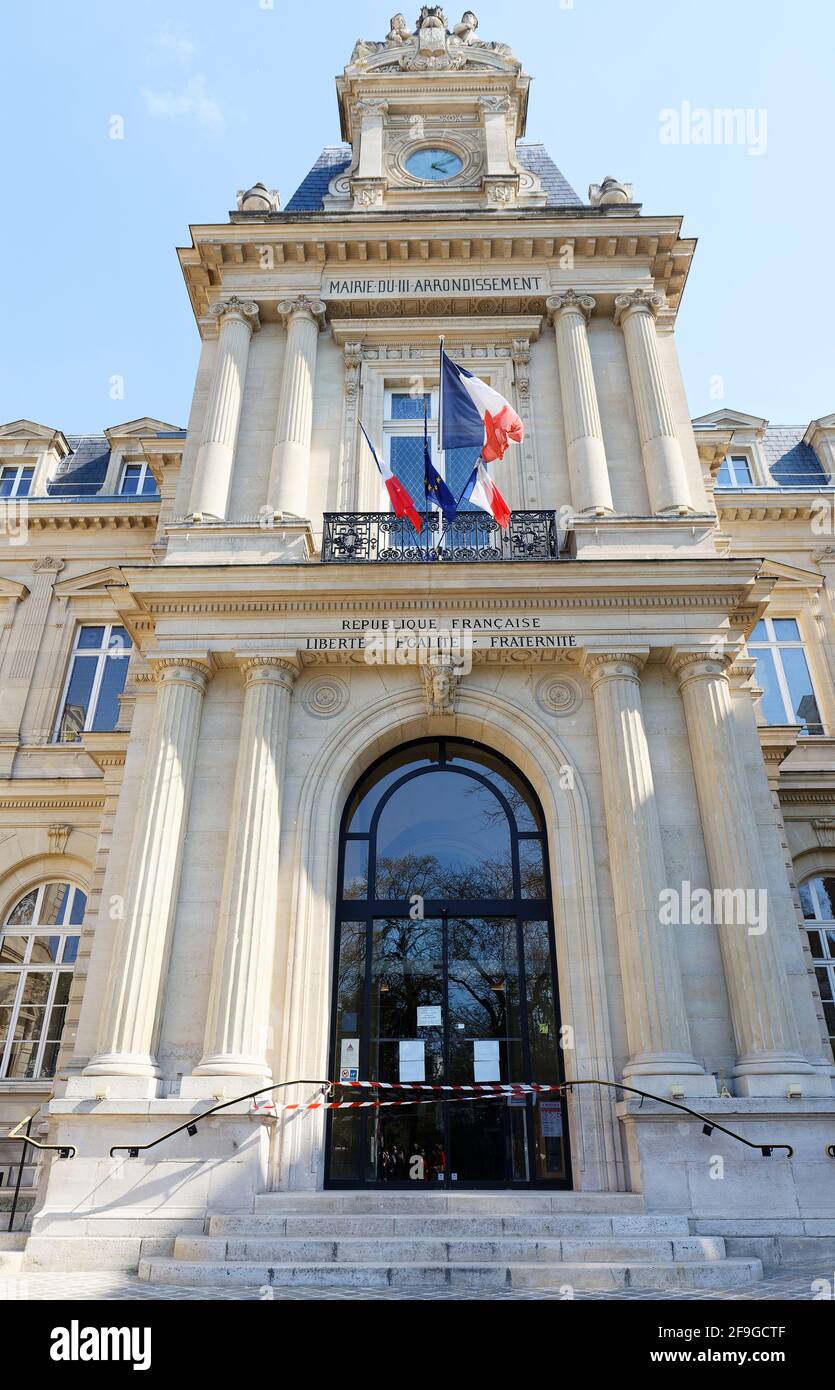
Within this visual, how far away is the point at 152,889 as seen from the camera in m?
10.5

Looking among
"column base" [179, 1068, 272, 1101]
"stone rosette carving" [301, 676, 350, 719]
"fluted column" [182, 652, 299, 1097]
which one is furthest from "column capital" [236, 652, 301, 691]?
"column base" [179, 1068, 272, 1101]

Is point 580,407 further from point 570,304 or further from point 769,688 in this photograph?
point 769,688

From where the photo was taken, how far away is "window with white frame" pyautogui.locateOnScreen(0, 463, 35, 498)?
23094 millimetres

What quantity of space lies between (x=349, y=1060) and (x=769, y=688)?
43.4ft

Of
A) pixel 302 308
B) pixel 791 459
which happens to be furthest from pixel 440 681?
pixel 791 459

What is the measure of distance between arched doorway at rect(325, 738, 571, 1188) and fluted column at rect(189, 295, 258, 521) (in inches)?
188

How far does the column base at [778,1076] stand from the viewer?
932 cm

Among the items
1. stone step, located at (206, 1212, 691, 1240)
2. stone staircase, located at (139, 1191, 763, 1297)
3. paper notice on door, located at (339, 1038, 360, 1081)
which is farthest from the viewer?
paper notice on door, located at (339, 1038, 360, 1081)

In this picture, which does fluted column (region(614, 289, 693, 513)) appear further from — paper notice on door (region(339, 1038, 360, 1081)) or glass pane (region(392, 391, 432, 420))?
paper notice on door (region(339, 1038, 360, 1081))

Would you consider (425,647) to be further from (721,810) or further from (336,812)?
(721,810)

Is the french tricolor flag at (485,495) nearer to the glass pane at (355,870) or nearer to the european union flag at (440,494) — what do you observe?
the european union flag at (440,494)

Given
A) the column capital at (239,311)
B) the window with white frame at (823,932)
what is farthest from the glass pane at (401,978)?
the column capital at (239,311)

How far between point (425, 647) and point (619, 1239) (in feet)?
22.9
